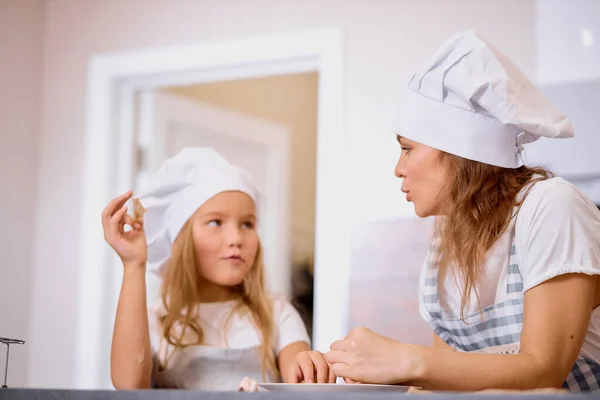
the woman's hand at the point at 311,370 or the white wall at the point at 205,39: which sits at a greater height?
the white wall at the point at 205,39

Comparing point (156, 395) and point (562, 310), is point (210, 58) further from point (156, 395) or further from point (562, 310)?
point (156, 395)

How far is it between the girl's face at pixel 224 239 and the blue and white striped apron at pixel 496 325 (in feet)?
1.59

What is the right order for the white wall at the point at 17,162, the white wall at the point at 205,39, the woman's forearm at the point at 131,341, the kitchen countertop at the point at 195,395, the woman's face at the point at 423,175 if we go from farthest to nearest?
the white wall at the point at 17,162 → the white wall at the point at 205,39 → the woman's forearm at the point at 131,341 → the woman's face at the point at 423,175 → the kitchen countertop at the point at 195,395

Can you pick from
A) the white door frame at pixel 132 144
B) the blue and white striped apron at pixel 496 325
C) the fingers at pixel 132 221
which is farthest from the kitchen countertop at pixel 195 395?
the white door frame at pixel 132 144

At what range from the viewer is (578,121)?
79.2 inches

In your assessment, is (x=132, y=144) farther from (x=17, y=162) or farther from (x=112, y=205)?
(x=112, y=205)

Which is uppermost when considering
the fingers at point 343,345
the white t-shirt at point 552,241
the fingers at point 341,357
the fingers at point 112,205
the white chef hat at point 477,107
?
the white chef hat at point 477,107

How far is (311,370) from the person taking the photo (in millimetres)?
1271

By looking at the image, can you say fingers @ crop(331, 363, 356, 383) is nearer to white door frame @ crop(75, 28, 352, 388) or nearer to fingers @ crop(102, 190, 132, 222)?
fingers @ crop(102, 190, 132, 222)

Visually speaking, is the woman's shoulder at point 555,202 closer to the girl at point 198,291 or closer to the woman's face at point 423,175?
the woman's face at point 423,175

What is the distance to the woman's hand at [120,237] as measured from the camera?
1578 millimetres

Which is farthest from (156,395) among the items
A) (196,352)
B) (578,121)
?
(578,121)

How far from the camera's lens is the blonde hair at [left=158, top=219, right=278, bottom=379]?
1.66 m

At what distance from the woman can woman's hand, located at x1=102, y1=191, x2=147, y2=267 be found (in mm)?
572
